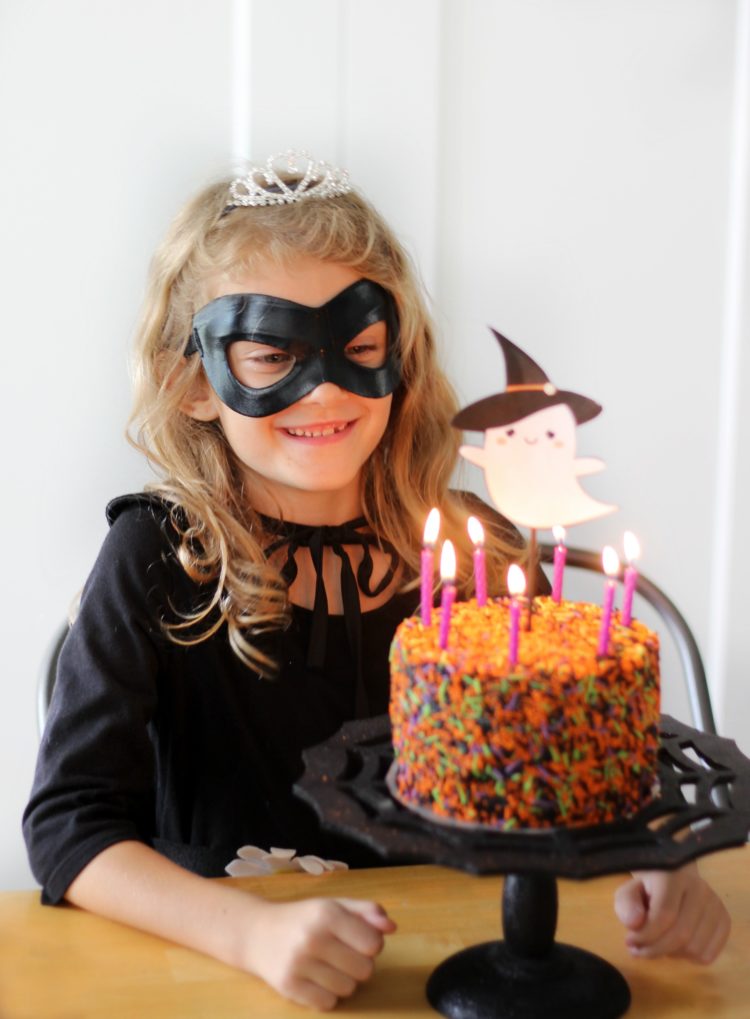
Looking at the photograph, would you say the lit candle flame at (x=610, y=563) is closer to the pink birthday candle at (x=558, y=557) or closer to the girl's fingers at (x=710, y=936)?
the pink birthday candle at (x=558, y=557)

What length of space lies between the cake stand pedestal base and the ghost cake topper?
30 cm

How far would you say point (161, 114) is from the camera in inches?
61.5

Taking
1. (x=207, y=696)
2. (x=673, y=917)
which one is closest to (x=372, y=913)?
(x=673, y=917)

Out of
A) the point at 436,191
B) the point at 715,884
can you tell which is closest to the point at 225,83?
the point at 436,191

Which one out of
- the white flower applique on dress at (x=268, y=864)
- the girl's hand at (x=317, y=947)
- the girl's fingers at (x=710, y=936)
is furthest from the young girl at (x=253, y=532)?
the girl's fingers at (x=710, y=936)

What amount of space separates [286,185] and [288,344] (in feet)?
0.87

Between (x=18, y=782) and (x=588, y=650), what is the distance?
0.99m

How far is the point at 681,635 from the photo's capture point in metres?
1.58

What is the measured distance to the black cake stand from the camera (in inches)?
33.1

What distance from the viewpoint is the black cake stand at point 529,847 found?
0.84 metres

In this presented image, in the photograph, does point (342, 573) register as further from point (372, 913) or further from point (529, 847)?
point (529, 847)

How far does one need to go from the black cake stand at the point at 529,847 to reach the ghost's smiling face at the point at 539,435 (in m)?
0.28

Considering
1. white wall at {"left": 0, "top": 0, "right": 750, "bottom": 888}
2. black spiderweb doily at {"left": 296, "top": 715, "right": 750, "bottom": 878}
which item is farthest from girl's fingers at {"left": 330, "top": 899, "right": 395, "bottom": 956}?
white wall at {"left": 0, "top": 0, "right": 750, "bottom": 888}

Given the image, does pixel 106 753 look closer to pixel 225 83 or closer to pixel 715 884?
pixel 715 884
